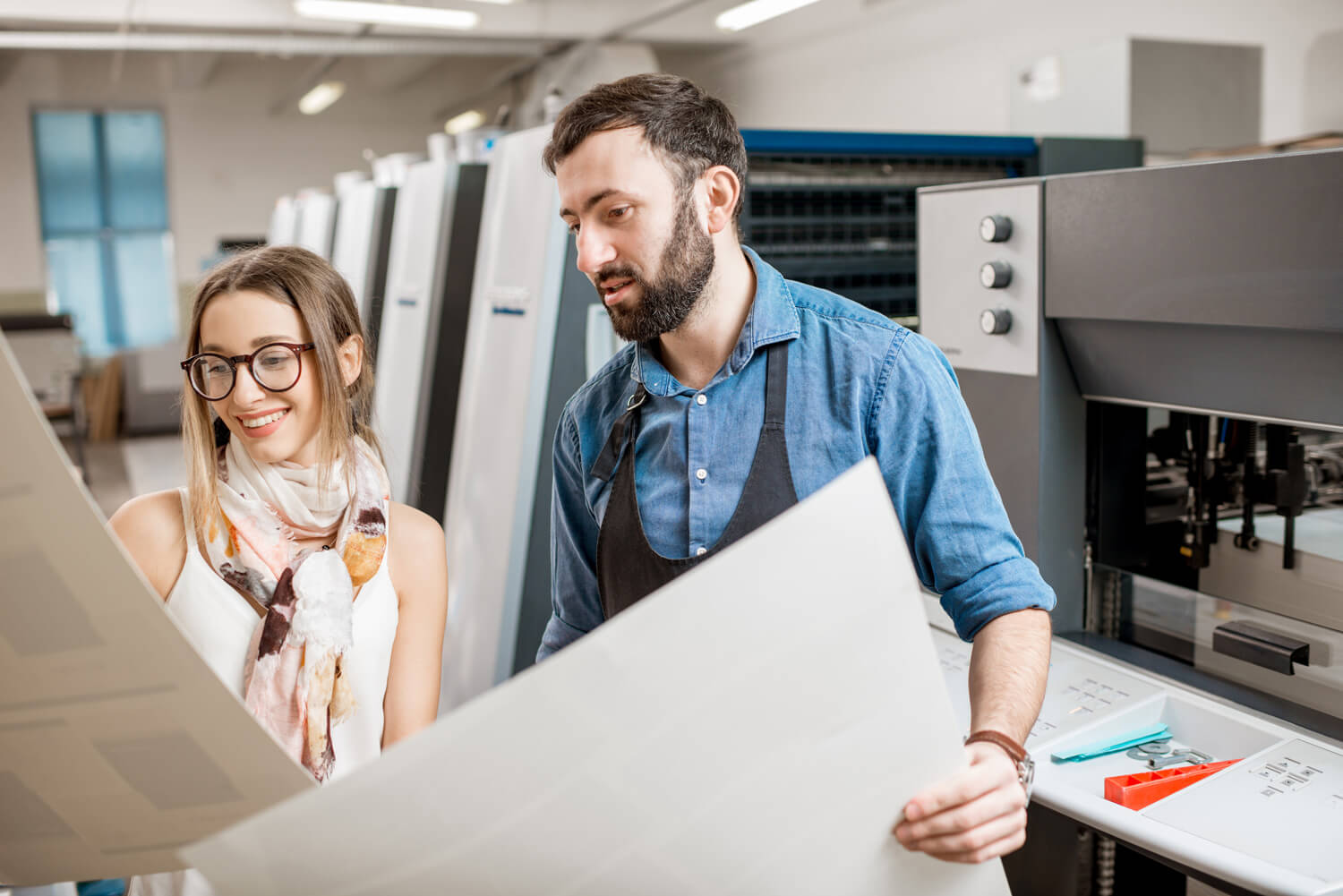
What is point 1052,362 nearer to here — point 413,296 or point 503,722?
point 503,722

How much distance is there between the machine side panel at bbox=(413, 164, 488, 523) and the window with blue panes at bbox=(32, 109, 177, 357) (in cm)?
933

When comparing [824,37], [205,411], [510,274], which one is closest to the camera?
[205,411]

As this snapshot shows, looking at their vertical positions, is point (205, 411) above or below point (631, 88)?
below

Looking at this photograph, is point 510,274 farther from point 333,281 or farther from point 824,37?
point 824,37

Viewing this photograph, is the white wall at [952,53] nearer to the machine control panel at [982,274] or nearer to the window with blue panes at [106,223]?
the machine control panel at [982,274]

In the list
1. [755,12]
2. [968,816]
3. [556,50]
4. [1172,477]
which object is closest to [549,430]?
[1172,477]

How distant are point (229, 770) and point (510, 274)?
246cm

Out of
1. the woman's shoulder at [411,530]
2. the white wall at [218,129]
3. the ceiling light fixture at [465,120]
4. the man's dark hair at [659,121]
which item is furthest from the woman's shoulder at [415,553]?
the ceiling light fixture at [465,120]

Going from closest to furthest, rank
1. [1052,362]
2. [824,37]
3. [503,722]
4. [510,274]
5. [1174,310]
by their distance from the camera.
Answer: [503,722] → [1174,310] → [1052,362] → [510,274] → [824,37]

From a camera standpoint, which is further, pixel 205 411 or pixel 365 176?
pixel 365 176

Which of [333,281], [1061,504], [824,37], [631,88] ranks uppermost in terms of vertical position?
[824,37]

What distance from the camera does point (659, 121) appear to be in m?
1.17

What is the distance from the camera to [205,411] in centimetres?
113

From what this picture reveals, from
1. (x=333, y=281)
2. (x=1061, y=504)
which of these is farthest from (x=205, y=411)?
(x=1061, y=504)
